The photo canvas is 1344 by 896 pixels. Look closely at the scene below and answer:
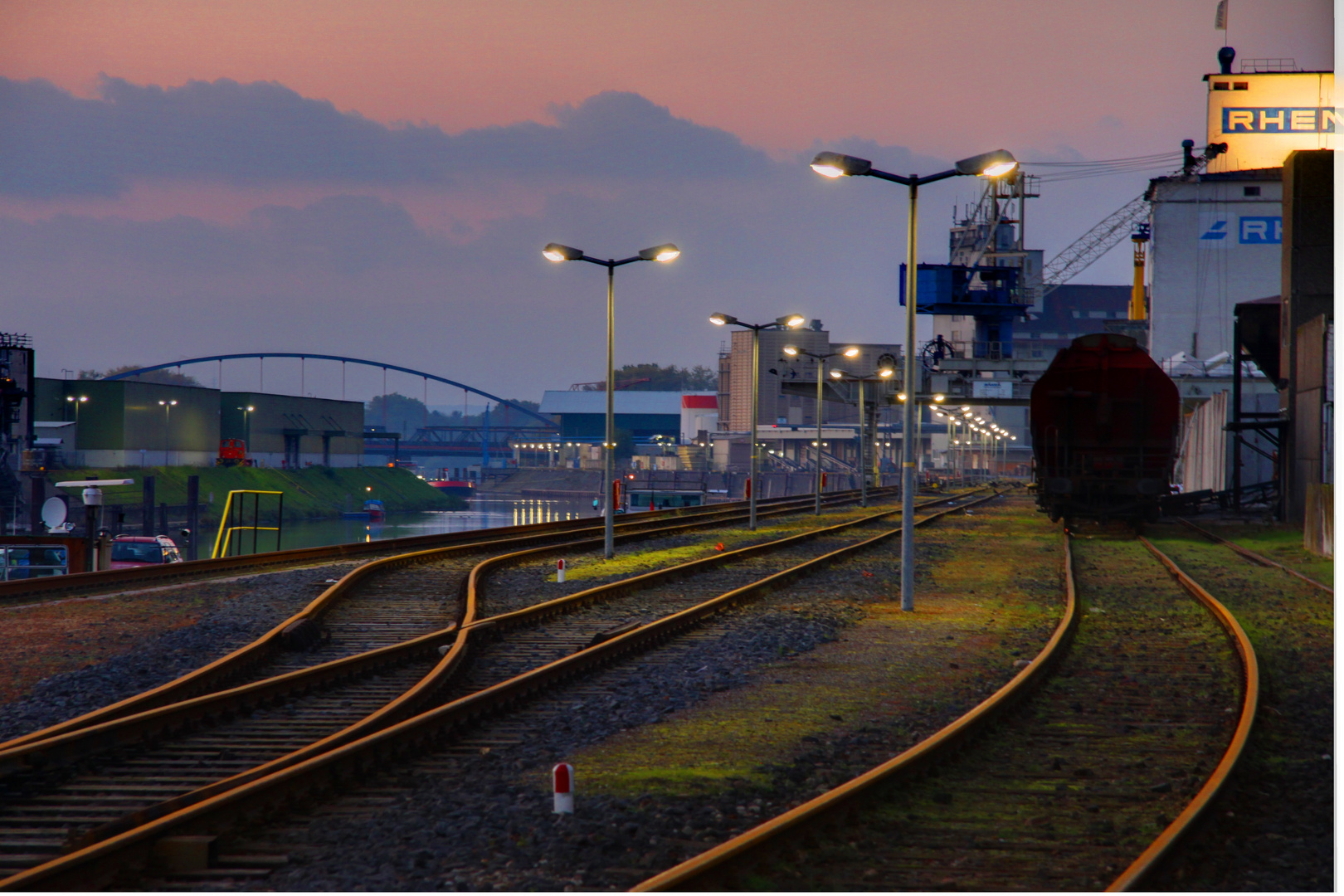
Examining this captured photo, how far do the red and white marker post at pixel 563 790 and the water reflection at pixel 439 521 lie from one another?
Result: 62731 mm

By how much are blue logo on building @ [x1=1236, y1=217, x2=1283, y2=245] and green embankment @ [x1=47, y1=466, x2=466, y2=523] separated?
68.6 metres

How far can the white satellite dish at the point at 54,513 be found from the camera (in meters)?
31.2

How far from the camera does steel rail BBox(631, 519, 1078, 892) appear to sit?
5711 mm

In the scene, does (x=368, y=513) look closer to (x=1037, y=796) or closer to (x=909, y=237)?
(x=909, y=237)

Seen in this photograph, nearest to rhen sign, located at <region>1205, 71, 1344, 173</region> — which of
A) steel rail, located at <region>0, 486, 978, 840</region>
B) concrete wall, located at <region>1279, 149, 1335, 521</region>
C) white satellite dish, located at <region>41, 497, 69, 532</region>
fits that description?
concrete wall, located at <region>1279, 149, 1335, 521</region>

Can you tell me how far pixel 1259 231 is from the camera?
3063 inches

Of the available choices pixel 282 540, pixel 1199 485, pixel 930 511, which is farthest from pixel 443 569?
pixel 282 540

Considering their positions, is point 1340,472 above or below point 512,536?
above

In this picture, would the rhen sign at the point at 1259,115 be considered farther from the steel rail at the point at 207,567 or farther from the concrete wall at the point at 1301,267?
the steel rail at the point at 207,567

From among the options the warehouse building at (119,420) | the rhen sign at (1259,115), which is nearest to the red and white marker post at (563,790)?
the rhen sign at (1259,115)

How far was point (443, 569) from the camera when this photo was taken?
866 inches

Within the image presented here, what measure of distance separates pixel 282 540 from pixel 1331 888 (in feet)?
272

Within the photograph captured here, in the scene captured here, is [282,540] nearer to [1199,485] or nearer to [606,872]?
[1199,485]

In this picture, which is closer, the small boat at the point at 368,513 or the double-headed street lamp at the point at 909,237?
the double-headed street lamp at the point at 909,237
